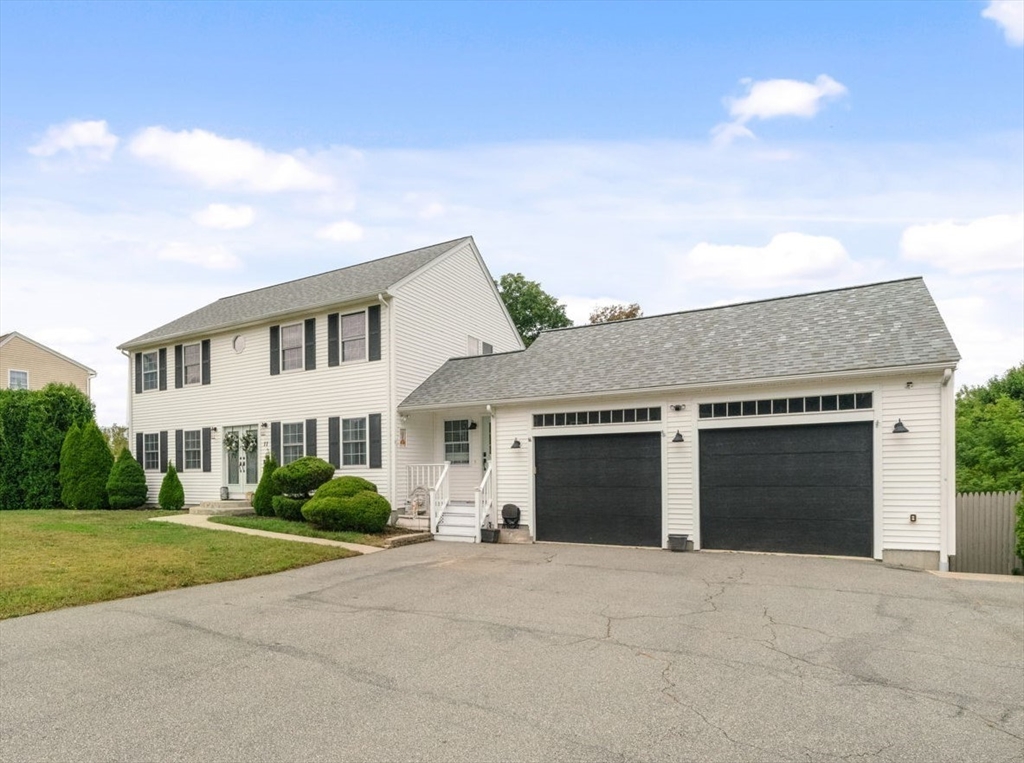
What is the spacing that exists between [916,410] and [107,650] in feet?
36.5

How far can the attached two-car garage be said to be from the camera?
10.6 metres

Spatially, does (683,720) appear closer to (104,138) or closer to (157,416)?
(104,138)

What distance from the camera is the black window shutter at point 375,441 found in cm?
1513

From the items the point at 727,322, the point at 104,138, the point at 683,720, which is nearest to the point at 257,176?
the point at 104,138

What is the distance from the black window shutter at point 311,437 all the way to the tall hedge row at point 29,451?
8.52 m

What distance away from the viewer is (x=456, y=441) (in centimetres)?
1622

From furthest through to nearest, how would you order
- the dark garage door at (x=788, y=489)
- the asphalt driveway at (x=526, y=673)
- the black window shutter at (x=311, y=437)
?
the black window shutter at (x=311, y=437)
the dark garage door at (x=788, y=489)
the asphalt driveway at (x=526, y=673)

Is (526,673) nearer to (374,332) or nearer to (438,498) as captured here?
(438,498)

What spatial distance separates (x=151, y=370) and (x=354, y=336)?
8709 millimetres

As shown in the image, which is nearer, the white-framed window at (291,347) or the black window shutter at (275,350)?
the white-framed window at (291,347)

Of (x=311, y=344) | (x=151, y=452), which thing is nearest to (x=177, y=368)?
(x=151, y=452)

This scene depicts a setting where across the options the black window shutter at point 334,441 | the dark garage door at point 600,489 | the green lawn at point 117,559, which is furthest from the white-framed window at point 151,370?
the dark garage door at point 600,489

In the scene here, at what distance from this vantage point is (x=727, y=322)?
1373 centimetres

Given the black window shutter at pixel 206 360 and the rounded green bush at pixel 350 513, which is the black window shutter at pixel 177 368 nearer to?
the black window shutter at pixel 206 360
